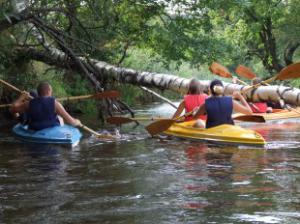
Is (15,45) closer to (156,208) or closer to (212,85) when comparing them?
(212,85)

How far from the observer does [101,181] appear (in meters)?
7.06

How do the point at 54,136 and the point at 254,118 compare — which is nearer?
the point at 254,118

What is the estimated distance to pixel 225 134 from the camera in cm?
980

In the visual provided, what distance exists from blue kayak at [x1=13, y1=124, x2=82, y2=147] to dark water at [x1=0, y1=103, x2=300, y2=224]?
183 millimetres

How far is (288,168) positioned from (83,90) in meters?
10.7

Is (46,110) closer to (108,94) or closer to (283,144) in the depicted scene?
(108,94)

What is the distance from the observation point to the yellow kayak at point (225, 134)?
9500 mm

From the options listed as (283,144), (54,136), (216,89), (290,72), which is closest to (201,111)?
(216,89)

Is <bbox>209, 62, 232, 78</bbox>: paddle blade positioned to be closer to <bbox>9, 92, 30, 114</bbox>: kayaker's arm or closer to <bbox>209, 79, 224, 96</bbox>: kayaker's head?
<bbox>209, 79, 224, 96</bbox>: kayaker's head

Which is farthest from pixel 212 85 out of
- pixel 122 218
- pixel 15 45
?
pixel 15 45

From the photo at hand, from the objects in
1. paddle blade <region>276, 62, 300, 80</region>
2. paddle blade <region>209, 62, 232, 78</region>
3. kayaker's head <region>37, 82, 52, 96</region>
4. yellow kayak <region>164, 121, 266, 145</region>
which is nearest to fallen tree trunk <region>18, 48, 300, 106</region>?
paddle blade <region>209, 62, 232, 78</region>

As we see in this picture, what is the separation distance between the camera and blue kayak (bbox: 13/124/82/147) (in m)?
10.3

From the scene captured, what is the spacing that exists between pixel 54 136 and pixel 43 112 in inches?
20.7

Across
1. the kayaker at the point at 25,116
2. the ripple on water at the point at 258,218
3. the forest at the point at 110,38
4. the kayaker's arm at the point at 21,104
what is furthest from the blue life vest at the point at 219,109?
the ripple on water at the point at 258,218
